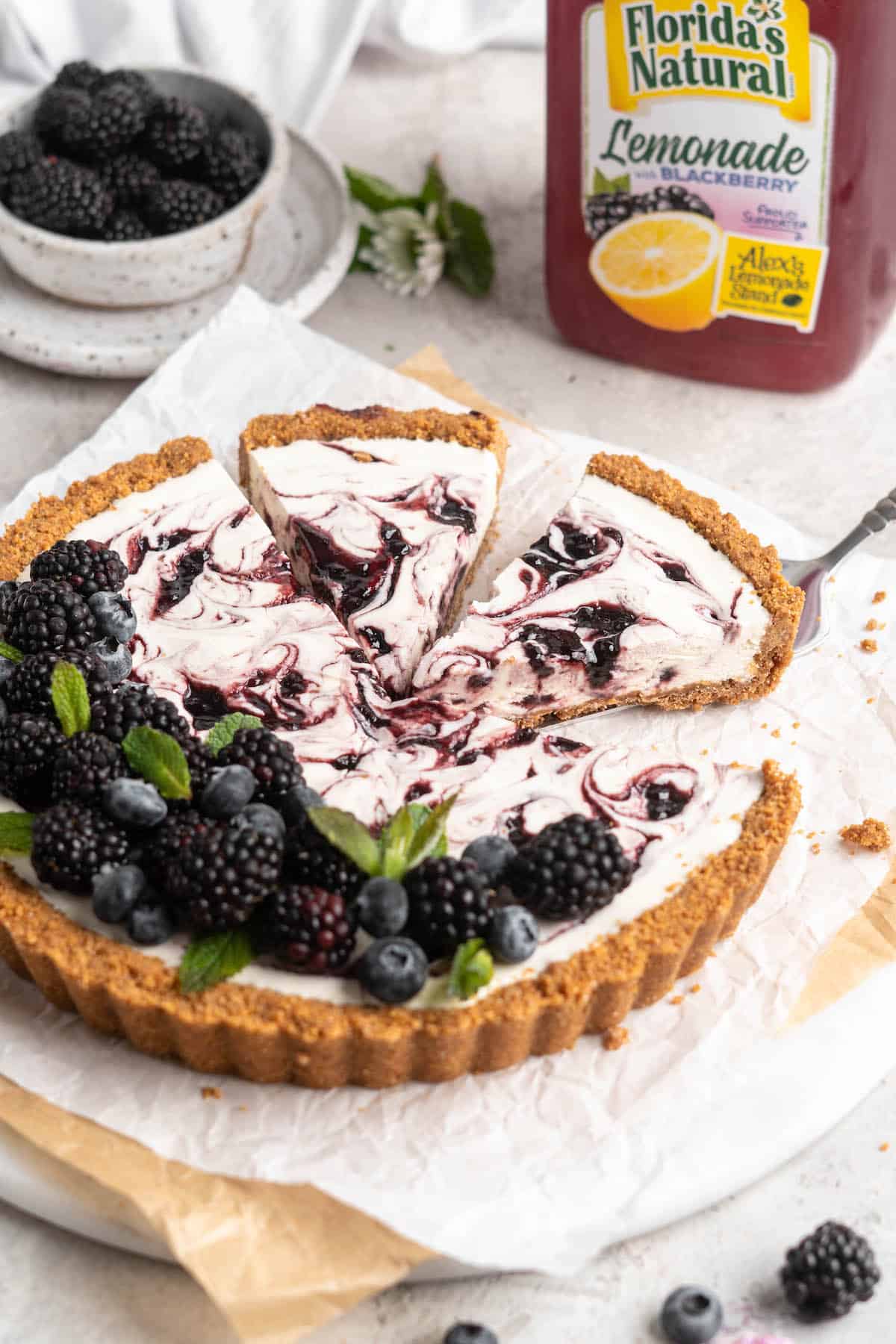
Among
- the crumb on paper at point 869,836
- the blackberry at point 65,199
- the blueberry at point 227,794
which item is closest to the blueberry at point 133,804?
the blueberry at point 227,794

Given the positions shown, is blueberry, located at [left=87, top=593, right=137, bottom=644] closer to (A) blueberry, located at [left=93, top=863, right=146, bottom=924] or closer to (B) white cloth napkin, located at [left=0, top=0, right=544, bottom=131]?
(A) blueberry, located at [left=93, top=863, right=146, bottom=924]

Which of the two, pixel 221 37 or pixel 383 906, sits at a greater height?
pixel 221 37

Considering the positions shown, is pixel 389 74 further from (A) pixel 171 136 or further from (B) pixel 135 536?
(B) pixel 135 536

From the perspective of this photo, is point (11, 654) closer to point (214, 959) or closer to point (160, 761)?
point (160, 761)

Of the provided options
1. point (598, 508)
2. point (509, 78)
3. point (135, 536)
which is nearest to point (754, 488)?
point (598, 508)

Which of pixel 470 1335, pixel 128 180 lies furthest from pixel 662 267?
pixel 470 1335

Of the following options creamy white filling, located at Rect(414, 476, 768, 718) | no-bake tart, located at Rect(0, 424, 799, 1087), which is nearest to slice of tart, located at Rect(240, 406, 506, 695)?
creamy white filling, located at Rect(414, 476, 768, 718)

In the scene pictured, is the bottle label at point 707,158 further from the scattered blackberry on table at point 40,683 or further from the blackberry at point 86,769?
the blackberry at point 86,769

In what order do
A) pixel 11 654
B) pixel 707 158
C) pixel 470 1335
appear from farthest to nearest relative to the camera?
pixel 707 158 → pixel 11 654 → pixel 470 1335
